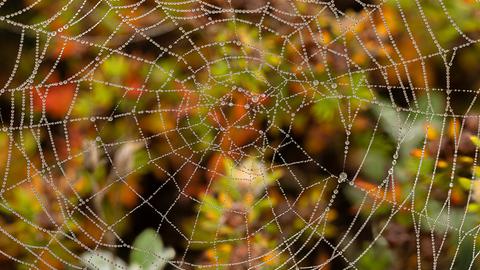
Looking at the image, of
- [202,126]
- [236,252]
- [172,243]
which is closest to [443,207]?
[236,252]

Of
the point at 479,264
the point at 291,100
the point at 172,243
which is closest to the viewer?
the point at 479,264

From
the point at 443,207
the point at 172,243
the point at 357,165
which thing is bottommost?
the point at 172,243

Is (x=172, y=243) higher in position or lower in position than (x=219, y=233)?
lower

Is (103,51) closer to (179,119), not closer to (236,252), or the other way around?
(179,119)

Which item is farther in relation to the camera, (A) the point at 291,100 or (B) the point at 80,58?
(B) the point at 80,58

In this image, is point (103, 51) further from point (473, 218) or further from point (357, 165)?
point (473, 218)

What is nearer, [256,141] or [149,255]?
[149,255]

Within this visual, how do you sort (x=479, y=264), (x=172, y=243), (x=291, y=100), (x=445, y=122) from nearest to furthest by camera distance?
(x=479, y=264) → (x=445, y=122) → (x=291, y=100) → (x=172, y=243)
